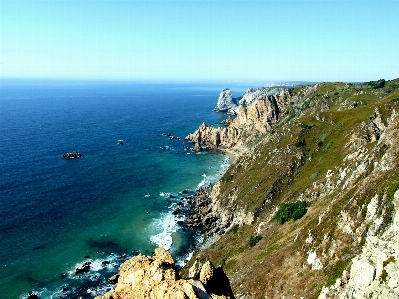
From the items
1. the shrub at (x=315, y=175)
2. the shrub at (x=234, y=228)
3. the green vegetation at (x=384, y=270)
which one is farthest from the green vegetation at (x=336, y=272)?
the shrub at (x=234, y=228)

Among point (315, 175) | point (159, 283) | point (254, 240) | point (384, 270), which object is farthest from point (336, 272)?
point (315, 175)

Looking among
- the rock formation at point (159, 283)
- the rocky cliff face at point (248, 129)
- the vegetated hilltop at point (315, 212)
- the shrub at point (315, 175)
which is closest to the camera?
the rock formation at point (159, 283)

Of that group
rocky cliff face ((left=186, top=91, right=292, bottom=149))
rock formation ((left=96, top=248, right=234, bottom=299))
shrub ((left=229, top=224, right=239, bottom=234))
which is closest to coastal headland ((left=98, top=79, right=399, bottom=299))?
rock formation ((left=96, top=248, right=234, bottom=299))

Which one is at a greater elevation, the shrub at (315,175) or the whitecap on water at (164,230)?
the shrub at (315,175)

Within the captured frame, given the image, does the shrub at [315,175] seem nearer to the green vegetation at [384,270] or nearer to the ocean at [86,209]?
the ocean at [86,209]

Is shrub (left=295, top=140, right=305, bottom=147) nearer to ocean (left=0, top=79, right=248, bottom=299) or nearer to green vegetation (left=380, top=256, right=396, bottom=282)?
ocean (left=0, top=79, right=248, bottom=299)

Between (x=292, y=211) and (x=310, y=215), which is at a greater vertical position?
(x=310, y=215)

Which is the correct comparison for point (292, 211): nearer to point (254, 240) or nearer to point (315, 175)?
point (254, 240)
